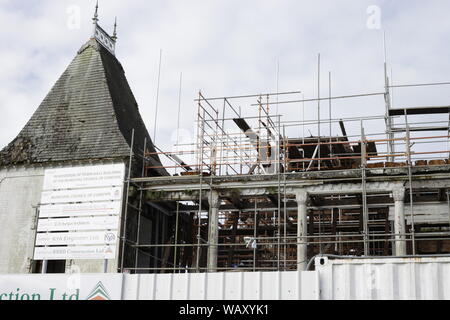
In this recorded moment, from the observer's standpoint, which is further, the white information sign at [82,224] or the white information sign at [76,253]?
the white information sign at [82,224]

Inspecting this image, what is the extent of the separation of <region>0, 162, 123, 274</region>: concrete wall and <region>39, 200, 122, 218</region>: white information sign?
1020mm

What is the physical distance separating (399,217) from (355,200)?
11.3ft

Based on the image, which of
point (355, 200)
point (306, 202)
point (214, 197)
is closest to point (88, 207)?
point (214, 197)

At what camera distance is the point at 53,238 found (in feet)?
74.3

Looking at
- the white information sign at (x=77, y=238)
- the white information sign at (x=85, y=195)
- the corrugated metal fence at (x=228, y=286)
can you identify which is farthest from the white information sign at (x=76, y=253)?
the corrugated metal fence at (x=228, y=286)

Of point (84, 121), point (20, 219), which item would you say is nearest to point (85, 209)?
point (20, 219)

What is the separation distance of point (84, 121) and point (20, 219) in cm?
480

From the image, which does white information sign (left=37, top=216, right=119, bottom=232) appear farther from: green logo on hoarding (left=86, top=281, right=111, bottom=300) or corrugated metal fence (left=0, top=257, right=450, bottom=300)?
green logo on hoarding (left=86, top=281, right=111, bottom=300)

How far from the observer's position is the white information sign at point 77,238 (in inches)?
870

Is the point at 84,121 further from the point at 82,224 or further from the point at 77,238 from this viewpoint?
the point at 77,238

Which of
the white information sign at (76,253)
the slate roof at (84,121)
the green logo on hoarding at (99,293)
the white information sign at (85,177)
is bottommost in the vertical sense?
the green logo on hoarding at (99,293)

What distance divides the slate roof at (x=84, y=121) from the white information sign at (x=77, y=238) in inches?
120

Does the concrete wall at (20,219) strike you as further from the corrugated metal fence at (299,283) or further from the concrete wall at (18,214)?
the corrugated metal fence at (299,283)

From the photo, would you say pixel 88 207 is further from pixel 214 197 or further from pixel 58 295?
pixel 58 295
